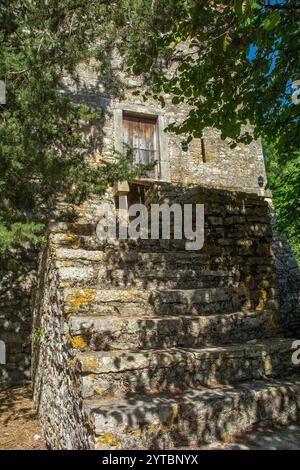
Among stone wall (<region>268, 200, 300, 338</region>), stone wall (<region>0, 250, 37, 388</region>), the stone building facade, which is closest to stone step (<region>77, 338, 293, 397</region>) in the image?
stone wall (<region>0, 250, 37, 388</region>)

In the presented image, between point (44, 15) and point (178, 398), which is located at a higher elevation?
point (44, 15)

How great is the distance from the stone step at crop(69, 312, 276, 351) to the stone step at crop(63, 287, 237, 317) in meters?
0.22

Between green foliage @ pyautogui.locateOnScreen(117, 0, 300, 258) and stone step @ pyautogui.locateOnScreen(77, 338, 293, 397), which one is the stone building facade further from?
stone step @ pyautogui.locateOnScreen(77, 338, 293, 397)

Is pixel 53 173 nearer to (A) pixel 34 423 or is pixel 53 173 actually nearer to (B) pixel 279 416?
(A) pixel 34 423

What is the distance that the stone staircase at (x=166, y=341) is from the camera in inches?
86.6

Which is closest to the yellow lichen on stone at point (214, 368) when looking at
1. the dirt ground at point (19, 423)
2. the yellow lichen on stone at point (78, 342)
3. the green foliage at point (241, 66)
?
the yellow lichen on stone at point (78, 342)

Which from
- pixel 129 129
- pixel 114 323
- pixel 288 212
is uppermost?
pixel 129 129

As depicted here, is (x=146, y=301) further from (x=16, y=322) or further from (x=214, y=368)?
(x=16, y=322)

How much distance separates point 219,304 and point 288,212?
3.76 m

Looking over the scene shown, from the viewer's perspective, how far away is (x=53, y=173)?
5344mm

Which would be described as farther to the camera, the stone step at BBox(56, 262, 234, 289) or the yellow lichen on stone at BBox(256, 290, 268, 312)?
the yellow lichen on stone at BBox(256, 290, 268, 312)

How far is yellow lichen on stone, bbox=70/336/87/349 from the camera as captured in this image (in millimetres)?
2650

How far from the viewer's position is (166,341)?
2.91 meters

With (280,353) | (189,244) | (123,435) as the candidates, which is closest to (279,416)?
(280,353)
